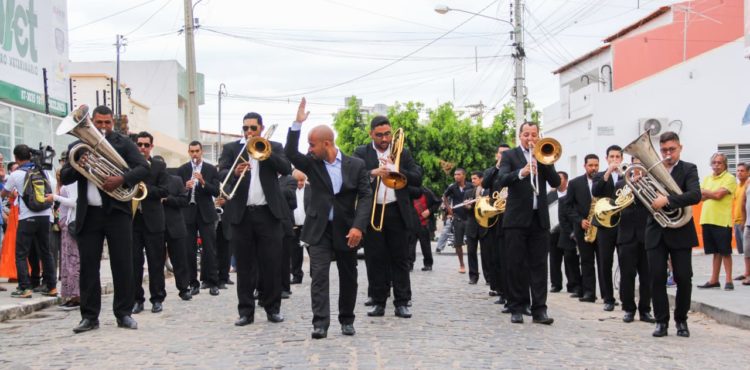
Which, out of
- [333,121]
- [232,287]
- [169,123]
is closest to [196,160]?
[232,287]

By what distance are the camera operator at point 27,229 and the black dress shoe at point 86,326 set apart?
12.8 ft

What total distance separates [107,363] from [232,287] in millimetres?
7548

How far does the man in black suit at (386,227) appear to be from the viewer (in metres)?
10.4

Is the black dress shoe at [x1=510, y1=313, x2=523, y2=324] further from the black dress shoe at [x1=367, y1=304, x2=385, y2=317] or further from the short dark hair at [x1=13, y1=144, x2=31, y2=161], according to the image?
the short dark hair at [x1=13, y1=144, x2=31, y2=161]

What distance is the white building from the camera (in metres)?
25.5

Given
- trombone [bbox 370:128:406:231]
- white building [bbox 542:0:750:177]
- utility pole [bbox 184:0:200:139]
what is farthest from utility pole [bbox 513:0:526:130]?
trombone [bbox 370:128:406:231]

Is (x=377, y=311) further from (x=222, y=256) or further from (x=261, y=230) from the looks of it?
(x=222, y=256)

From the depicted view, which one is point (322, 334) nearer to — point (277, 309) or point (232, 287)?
point (277, 309)

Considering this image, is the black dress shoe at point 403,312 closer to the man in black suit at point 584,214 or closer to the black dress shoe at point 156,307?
the black dress shoe at point 156,307

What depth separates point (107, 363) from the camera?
739 cm

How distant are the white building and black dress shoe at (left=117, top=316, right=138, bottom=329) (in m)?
16.9

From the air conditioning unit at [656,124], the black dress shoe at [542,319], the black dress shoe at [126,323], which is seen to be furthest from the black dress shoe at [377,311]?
the air conditioning unit at [656,124]

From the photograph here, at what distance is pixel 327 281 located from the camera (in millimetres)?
8734

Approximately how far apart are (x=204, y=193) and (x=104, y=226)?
4.09 meters
